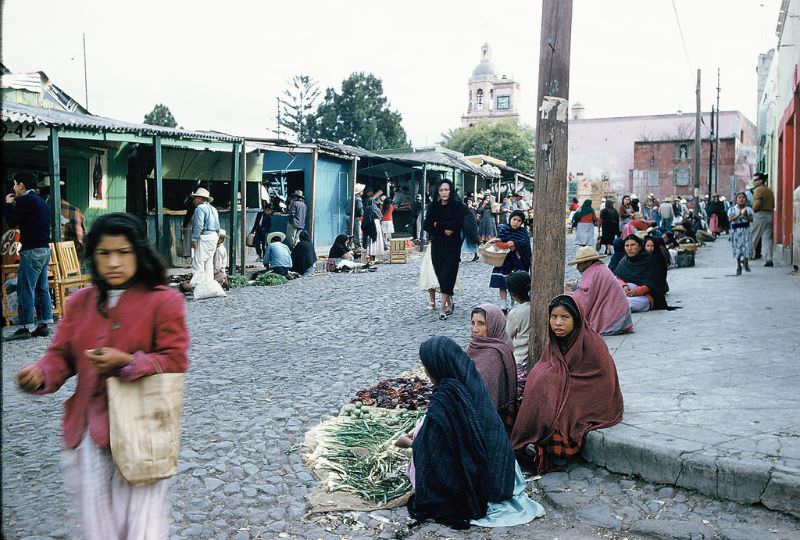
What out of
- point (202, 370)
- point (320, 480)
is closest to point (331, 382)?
point (202, 370)

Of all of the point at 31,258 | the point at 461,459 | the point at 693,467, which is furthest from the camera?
the point at 31,258

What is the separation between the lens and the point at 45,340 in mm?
8609

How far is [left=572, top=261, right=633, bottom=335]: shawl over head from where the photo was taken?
8.09 meters

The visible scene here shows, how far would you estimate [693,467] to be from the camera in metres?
4.09

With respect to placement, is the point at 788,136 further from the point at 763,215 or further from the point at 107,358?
the point at 107,358

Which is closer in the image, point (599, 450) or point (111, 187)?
point (599, 450)

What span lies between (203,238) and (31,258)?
3.43 metres

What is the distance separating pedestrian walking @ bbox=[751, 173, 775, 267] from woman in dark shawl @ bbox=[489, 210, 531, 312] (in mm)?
6510

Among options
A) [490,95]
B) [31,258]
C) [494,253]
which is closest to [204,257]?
[31,258]

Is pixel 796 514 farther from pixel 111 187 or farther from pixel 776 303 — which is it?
pixel 111 187

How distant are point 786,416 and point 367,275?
11.1 m

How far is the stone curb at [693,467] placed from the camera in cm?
383

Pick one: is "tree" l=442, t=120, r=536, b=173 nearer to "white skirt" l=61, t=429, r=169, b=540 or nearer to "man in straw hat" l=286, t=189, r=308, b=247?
"man in straw hat" l=286, t=189, r=308, b=247

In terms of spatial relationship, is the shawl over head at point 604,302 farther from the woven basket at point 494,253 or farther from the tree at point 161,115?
the tree at point 161,115
